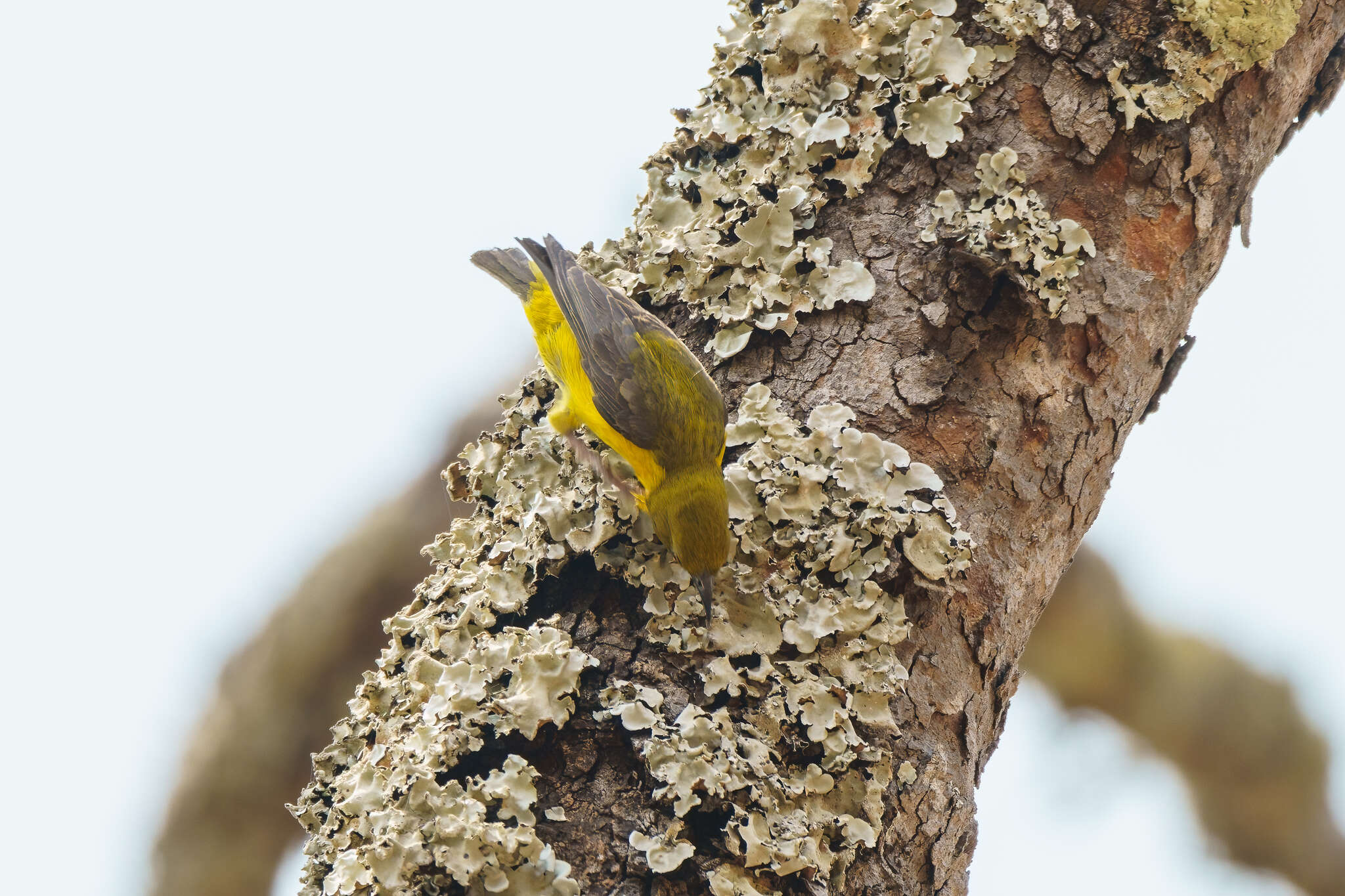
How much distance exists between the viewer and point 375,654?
3.01 m

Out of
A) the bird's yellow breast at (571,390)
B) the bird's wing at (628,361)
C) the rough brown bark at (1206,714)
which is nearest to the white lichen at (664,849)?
the bird's yellow breast at (571,390)

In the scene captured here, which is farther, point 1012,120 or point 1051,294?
point 1012,120

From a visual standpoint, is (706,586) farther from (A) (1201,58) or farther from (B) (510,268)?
(B) (510,268)

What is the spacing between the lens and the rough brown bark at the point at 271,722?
2.88m

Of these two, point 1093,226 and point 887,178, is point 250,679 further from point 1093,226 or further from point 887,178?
point 1093,226

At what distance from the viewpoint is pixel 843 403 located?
2004 mm

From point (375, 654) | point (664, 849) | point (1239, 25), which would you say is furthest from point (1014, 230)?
point (375, 654)

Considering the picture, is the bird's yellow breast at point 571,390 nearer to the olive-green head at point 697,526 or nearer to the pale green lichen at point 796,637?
the olive-green head at point 697,526

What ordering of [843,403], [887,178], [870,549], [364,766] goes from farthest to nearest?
[887,178], [843,403], [870,549], [364,766]

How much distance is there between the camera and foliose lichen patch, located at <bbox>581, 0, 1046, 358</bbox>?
2.13 metres

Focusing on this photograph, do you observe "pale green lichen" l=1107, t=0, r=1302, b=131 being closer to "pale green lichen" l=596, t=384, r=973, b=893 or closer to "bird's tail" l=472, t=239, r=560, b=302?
"pale green lichen" l=596, t=384, r=973, b=893

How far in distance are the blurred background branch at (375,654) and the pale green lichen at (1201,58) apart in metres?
2.02

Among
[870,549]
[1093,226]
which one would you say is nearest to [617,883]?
[870,549]

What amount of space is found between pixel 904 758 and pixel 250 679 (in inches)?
84.5
